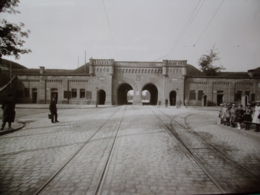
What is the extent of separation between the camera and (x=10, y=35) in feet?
11.3

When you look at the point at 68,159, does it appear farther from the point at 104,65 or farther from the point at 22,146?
the point at 104,65

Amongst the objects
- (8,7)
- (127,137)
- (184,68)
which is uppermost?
(184,68)

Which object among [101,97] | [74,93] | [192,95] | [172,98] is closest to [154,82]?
[172,98]

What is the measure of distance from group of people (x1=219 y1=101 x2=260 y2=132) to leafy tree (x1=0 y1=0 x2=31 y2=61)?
8699 millimetres

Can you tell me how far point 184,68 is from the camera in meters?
28.2

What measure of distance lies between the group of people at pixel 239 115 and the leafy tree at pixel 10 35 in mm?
8699

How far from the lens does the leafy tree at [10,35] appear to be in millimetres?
3277

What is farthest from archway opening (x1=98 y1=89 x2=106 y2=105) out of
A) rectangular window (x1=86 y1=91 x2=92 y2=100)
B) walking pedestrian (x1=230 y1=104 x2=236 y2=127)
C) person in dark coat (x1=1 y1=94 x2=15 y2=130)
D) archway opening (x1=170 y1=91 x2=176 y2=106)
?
walking pedestrian (x1=230 y1=104 x2=236 y2=127)

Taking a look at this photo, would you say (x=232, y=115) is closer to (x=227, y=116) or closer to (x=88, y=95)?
(x=227, y=116)

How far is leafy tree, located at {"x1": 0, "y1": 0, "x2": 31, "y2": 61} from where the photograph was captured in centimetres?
328

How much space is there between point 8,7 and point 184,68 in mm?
27588

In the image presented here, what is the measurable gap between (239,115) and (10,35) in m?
9.40

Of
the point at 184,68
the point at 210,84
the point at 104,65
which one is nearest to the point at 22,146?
the point at 104,65

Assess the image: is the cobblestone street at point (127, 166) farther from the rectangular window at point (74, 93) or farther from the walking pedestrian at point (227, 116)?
the rectangular window at point (74, 93)
